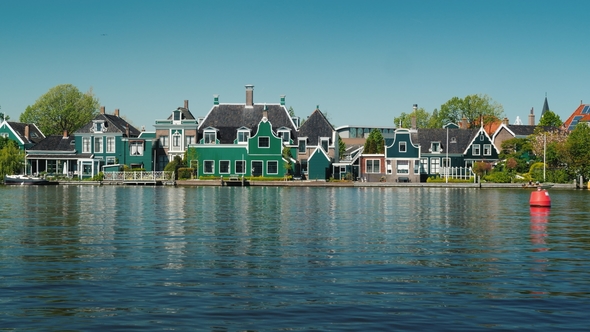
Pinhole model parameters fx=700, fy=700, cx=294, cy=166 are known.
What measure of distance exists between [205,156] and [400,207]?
5226 cm

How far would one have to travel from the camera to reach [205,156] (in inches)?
3713

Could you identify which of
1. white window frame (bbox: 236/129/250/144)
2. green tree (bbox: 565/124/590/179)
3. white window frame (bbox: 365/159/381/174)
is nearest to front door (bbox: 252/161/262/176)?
white window frame (bbox: 236/129/250/144)

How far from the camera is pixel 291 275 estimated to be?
1744 cm

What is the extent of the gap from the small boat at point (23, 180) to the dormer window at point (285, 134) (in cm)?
3140

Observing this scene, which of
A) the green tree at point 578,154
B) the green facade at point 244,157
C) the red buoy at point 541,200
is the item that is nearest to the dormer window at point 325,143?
the green facade at point 244,157

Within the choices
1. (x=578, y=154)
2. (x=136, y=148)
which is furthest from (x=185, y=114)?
(x=578, y=154)

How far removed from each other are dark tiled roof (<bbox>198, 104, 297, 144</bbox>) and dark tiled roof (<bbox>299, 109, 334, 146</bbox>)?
64.0 inches

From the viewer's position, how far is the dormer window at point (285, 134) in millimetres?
96825

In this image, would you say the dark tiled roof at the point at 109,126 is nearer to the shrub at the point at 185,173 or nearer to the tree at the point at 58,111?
the shrub at the point at 185,173

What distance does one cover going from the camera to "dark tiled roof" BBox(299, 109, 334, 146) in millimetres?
97812

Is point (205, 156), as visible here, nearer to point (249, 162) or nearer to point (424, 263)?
point (249, 162)

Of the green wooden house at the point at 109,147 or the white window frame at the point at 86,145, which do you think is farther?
the white window frame at the point at 86,145

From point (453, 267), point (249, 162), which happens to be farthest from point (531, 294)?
point (249, 162)

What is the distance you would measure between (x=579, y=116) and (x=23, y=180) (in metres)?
96.2
